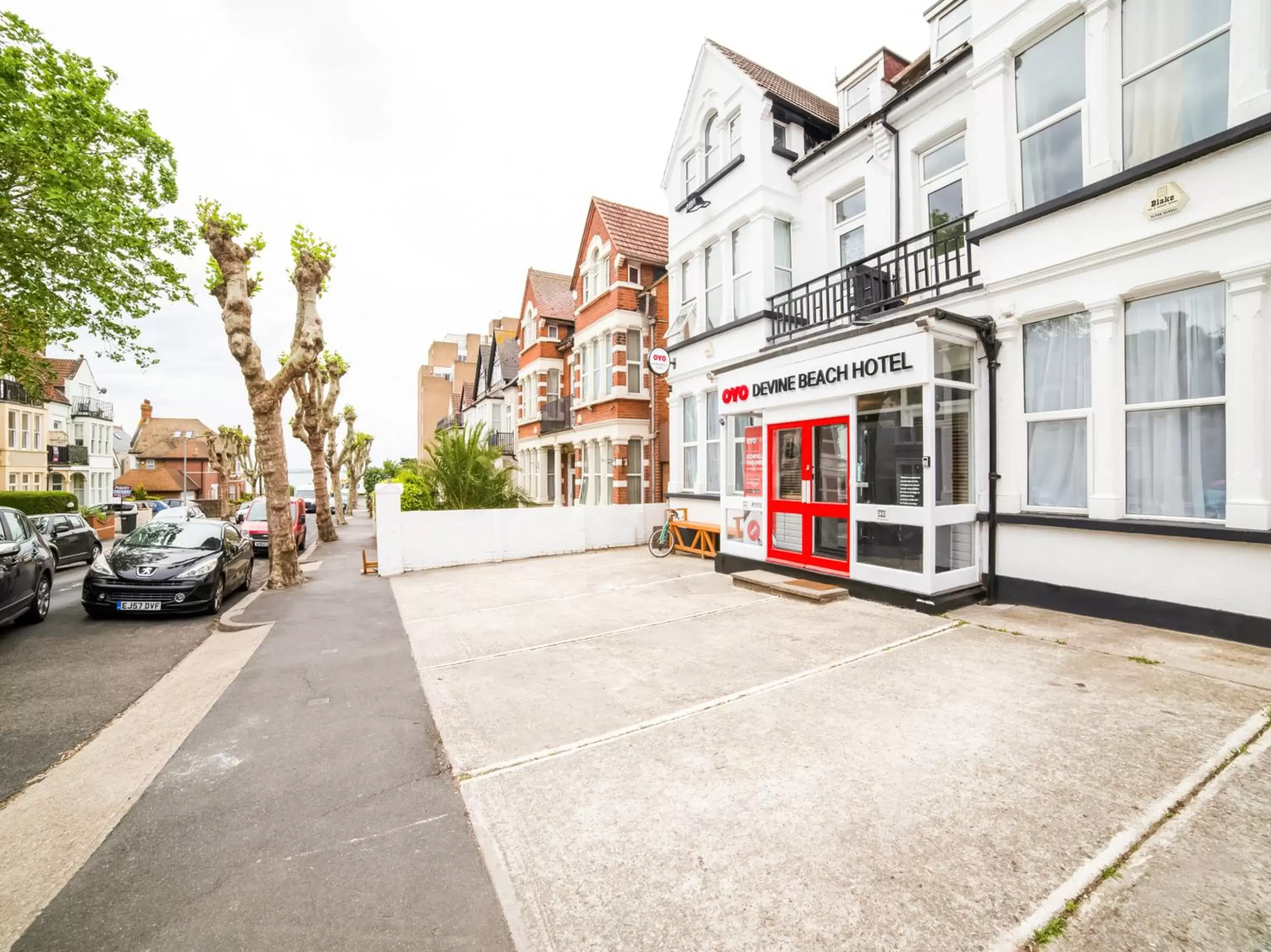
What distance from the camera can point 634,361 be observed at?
18125 mm

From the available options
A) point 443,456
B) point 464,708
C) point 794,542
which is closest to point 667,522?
point 794,542

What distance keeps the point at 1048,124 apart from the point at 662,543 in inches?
387

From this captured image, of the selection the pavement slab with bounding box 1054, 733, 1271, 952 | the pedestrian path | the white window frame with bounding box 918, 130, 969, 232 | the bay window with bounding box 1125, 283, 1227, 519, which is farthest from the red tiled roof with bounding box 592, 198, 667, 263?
the pavement slab with bounding box 1054, 733, 1271, 952

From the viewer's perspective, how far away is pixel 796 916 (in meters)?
2.30

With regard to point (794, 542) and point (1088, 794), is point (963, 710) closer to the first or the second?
point (1088, 794)

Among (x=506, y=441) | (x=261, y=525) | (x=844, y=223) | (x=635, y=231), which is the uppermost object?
(x=635, y=231)

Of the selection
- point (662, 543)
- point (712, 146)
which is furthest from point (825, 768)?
point (712, 146)

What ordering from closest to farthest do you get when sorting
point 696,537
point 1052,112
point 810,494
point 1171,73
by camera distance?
point 1171,73 < point 1052,112 < point 810,494 < point 696,537

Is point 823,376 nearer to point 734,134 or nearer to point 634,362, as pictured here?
point 734,134

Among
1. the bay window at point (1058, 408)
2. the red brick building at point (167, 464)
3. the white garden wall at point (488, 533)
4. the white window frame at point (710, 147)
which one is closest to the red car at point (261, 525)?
the white garden wall at point (488, 533)

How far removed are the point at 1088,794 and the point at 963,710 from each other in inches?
44.1

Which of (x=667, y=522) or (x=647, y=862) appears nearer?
(x=647, y=862)

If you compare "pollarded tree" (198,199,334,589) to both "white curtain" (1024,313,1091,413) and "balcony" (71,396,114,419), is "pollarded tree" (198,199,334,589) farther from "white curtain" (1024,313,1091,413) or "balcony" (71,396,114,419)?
"balcony" (71,396,114,419)

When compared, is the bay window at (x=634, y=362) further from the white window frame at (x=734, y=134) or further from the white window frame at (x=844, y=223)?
the white window frame at (x=844, y=223)
